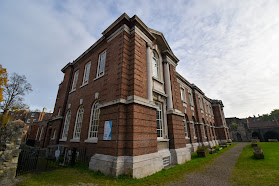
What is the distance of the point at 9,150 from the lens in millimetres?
5203

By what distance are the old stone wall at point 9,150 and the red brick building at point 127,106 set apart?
340 cm

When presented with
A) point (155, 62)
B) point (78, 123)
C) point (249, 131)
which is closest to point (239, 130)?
point (249, 131)

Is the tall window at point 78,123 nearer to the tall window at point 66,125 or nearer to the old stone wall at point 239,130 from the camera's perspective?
the tall window at point 66,125

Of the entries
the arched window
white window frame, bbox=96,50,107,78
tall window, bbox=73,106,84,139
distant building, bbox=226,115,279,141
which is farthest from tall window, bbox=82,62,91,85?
distant building, bbox=226,115,279,141

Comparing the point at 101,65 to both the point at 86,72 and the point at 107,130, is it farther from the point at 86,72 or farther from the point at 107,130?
the point at 107,130

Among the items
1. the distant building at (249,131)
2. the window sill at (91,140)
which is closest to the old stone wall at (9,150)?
the window sill at (91,140)

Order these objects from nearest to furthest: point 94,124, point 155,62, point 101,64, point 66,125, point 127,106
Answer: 1. point 127,106
2. point 94,124
3. point 155,62
4. point 101,64
5. point 66,125

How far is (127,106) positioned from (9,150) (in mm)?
5490

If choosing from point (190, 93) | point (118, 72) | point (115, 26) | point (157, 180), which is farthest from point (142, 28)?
point (190, 93)

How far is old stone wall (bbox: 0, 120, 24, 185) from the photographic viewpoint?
16.3 feet

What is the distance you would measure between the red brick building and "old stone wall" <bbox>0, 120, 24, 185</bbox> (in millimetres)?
3395

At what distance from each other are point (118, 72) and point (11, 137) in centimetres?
594

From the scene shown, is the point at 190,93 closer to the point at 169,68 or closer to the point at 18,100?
the point at 169,68

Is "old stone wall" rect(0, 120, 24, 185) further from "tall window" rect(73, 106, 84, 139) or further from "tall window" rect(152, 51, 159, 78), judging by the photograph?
"tall window" rect(152, 51, 159, 78)
